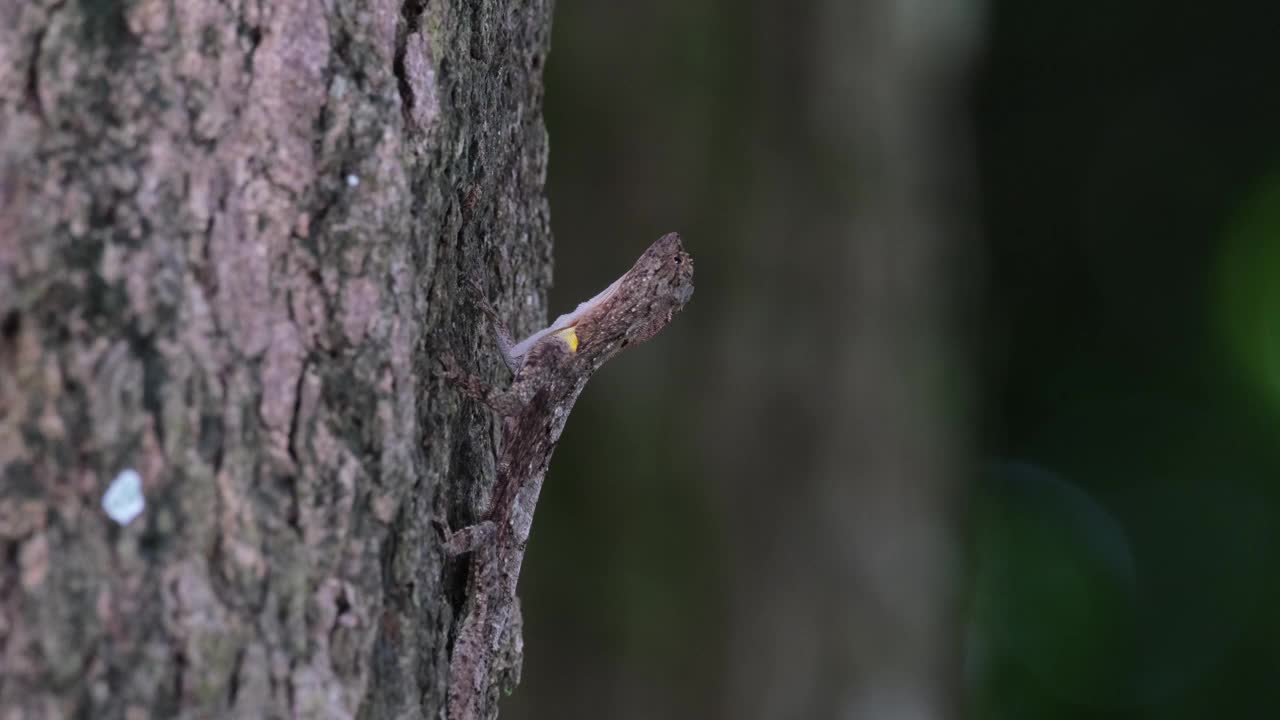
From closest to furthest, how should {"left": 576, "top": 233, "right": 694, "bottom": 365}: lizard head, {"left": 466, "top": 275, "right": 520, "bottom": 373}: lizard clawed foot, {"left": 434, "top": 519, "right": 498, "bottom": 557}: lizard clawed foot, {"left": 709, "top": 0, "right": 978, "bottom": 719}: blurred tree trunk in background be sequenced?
{"left": 434, "top": 519, "right": 498, "bottom": 557}: lizard clawed foot, {"left": 466, "top": 275, "right": 520, "bottom": 373}: lizard clawed foot, {"left": 576, "top": 233, "right": 694, "bottom": 365}: lizard head, {"left": 709, "top": 0, "right": 978, "bottom": 719}: blurred tree trunk in background

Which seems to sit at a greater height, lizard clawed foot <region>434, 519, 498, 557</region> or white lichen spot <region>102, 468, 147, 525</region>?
white lichen spot <region>102, 468, 147, 525</region>

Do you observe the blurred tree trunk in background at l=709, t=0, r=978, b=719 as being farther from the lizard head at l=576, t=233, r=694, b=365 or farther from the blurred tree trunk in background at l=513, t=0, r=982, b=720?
the lizard head at l=576, t=233, r=694, b=365

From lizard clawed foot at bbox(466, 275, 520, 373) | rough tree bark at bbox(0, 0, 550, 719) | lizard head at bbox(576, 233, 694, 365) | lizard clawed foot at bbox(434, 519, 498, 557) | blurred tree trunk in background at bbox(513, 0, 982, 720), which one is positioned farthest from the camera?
blurred tree trunk in background at bbox(513, 0, 982, 720)

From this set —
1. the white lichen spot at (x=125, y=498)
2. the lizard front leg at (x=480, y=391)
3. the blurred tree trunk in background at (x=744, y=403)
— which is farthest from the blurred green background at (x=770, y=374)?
the white lichen spot at (x=125, y=498)

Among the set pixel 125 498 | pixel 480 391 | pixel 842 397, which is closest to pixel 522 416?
pixel 480 391

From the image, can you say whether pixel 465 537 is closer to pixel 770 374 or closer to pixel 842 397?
pixel 770 374

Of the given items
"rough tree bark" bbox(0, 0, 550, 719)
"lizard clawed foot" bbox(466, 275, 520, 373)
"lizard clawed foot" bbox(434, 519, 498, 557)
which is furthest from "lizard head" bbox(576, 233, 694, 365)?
"rough tree bark" bbox(0, 0, 550, 719)
